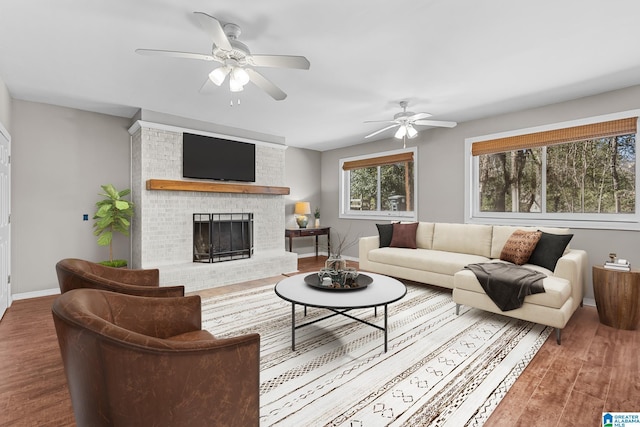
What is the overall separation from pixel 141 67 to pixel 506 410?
12.8 ft

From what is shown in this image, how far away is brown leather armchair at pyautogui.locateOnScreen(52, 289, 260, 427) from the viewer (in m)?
0.99

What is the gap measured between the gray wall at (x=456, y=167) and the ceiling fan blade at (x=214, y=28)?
3903 millimetres

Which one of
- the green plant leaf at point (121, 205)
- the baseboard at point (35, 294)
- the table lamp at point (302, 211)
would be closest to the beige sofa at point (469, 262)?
the table lamp at point (302, 211)

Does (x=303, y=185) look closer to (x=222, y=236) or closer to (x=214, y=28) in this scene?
(x=222, y=236)

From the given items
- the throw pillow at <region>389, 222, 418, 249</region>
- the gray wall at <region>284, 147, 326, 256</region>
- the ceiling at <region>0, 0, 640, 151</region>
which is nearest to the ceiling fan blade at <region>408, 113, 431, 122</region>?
the ceiling at <region>0, 0, 640, 151</region>

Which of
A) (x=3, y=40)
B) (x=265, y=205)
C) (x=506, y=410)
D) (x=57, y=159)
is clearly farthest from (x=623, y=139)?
(x=57, y=159)

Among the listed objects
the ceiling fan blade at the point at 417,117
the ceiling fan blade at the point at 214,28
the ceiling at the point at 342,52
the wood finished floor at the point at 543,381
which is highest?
the ceiling at the point at 342,52

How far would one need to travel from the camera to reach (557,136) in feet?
12.9

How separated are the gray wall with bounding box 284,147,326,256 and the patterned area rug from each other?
11.0 feet

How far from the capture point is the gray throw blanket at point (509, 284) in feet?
9.02

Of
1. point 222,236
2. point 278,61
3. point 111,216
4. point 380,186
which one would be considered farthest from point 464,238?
point 111,216

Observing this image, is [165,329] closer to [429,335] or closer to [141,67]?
[429,335]

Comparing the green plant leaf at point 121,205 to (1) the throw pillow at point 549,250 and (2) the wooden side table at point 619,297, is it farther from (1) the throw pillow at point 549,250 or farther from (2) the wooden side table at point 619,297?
(2) the wooden side table at point 619,297

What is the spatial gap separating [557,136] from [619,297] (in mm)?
2052
